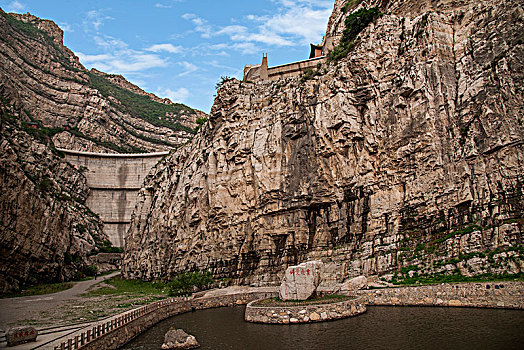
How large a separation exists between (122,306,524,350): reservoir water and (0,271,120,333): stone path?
431 inches

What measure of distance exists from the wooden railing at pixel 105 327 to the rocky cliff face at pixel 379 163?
14016 millimetres

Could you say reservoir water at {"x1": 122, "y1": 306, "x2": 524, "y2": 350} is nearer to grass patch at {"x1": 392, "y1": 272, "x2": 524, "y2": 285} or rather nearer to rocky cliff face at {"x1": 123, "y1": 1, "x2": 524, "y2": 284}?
grass patch at {"x1": 392, "y1": 272, "x2": 524, "y2": 285}

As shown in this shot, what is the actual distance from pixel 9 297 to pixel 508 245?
151 ft

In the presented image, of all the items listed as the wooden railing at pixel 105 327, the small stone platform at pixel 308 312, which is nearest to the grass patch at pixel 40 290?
the wooden railing at pixel 105 327

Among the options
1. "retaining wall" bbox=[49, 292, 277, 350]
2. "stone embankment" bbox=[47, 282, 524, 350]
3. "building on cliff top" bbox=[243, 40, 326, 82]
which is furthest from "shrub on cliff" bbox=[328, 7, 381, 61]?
"retaining wall" bbox=[49, 292, 277, 350]

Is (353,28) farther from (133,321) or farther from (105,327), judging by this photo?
(105,327)

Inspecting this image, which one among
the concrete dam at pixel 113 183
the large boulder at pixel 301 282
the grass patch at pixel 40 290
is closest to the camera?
the large boulder at pixel 301 282

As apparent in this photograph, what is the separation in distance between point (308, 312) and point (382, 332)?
5808 mm

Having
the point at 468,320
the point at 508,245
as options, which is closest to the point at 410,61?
the point at 508,245

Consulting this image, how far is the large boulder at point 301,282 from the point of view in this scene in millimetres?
27234

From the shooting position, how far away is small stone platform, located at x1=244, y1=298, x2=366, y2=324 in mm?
24094

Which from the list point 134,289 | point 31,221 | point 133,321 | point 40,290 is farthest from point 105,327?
point 31,221

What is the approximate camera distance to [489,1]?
113 feet

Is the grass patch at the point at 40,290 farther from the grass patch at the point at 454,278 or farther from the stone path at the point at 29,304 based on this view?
the grass patch at the point at 454,278
